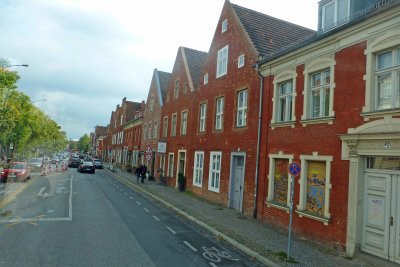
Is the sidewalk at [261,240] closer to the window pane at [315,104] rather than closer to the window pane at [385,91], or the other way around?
the window pane at [385,91]

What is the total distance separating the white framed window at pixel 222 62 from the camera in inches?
745

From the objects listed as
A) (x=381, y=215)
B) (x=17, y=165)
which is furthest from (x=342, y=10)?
(x=17, y=165)

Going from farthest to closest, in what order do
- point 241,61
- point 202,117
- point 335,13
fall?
point 202,117, point 241,61, point 335,13

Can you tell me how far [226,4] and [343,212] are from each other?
1406cm

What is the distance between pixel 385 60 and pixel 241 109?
8.24 meters

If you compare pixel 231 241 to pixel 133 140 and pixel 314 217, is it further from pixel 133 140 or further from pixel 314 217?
pixel 133 140

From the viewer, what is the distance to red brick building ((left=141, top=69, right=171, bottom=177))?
3340cm

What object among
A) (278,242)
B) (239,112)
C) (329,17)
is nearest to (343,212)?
(278,242)

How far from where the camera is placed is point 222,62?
19469mm

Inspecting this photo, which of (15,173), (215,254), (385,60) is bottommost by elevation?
(215,254)

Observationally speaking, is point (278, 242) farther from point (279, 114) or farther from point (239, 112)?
point (239, 112)

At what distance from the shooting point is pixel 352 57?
10086 millimetres

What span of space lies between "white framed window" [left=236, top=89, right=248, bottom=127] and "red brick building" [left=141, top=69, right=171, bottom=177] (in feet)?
46.4

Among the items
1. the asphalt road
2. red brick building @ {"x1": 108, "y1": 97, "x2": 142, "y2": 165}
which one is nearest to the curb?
the asphalt road
